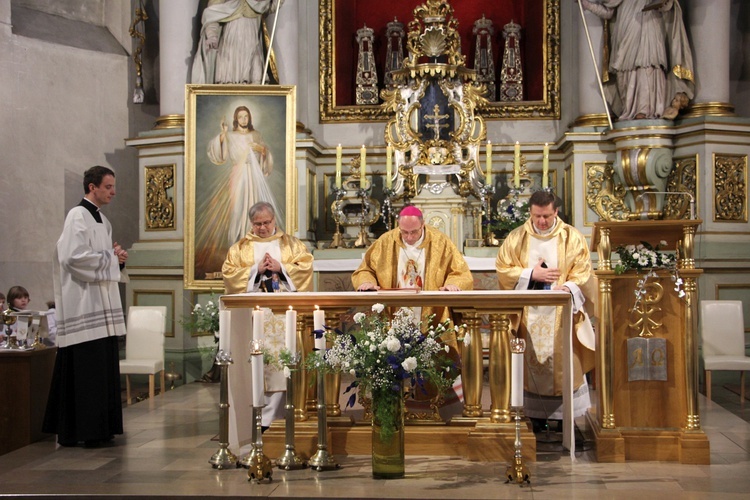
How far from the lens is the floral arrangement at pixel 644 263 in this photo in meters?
5.55

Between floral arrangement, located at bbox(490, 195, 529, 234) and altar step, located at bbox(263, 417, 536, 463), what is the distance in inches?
150

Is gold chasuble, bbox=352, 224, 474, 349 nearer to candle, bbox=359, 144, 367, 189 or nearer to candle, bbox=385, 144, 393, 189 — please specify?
candle, bbox=359, 144, 367, 189

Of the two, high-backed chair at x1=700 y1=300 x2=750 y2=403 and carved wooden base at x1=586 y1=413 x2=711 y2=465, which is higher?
high-backed chair at x1=700 y1=300 x2=750 y2=403

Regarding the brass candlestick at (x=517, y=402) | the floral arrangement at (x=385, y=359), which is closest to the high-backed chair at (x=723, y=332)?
the brass candlestick at (x=517, y=402)

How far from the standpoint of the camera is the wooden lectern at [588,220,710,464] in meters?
5.56

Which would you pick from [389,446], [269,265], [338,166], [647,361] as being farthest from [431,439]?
[338,166]

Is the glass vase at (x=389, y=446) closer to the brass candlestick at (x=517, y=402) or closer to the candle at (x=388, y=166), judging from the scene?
the brass candlestick at (x=517, y=402)

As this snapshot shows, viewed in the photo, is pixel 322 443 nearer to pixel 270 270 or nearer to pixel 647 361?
pixel 270 270

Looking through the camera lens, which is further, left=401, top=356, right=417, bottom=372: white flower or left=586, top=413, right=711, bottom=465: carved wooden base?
left=586, top=413, right=711, bottom=465: carved wooden base

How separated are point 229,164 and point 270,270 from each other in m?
2.97

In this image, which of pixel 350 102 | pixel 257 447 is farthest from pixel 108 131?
pixel 257 447

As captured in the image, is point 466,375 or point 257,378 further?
point 466,375

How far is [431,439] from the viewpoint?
225 inches

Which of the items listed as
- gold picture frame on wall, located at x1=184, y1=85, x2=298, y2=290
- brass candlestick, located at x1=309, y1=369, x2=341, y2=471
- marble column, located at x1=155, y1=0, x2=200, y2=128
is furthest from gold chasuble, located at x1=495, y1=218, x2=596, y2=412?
marble column, located at x1=155, y1=0, x2=200, y2=128
